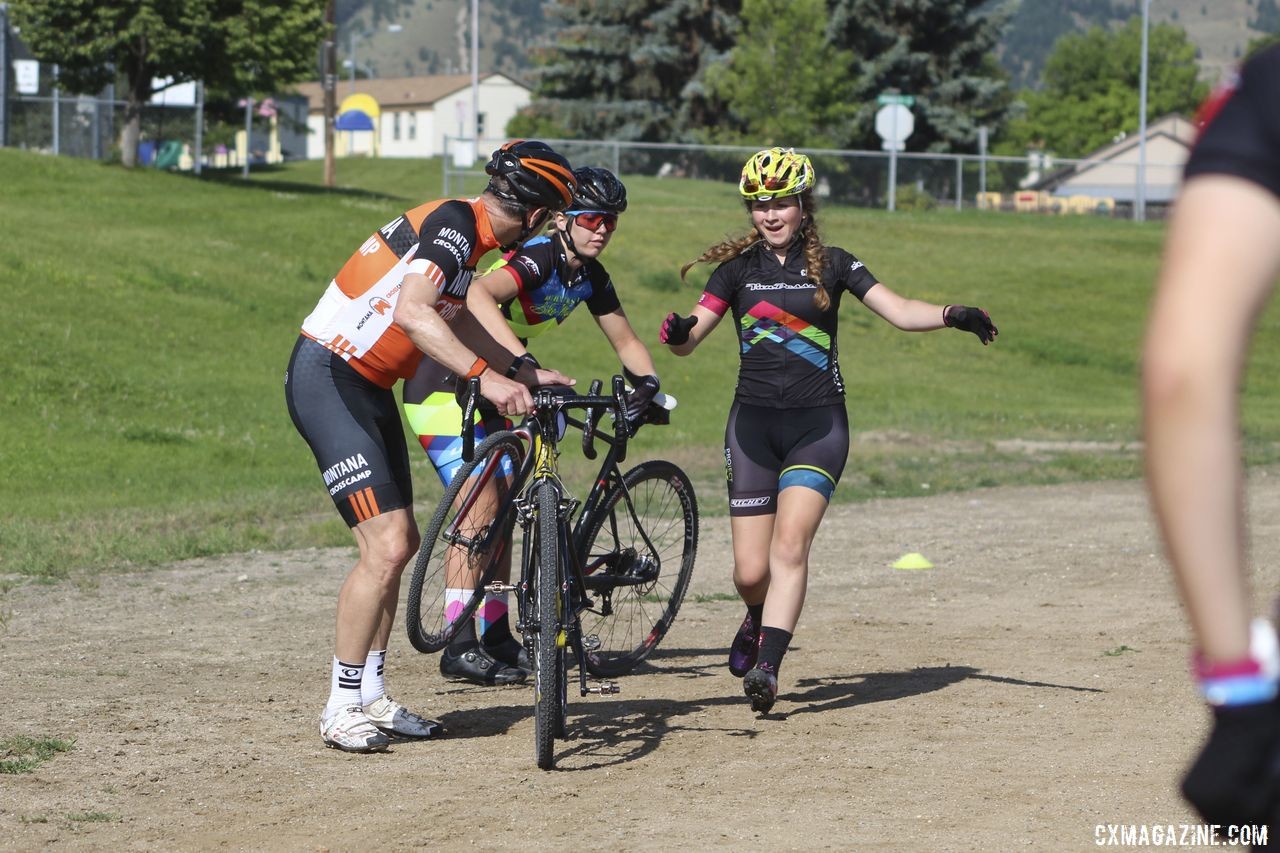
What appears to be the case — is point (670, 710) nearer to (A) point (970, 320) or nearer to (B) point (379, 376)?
(B) point (379, 376)

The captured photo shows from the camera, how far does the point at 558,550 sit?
21.5ft

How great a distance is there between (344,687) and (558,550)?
98cm

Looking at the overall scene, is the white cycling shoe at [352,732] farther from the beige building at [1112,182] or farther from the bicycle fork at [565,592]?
the beige building at [1112,182]

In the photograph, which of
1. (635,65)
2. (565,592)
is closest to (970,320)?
(565,592)

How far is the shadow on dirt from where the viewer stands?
661cm

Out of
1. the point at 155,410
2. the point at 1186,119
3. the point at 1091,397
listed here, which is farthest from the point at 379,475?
the point at 1186,119

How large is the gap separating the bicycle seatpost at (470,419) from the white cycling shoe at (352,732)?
1091mm

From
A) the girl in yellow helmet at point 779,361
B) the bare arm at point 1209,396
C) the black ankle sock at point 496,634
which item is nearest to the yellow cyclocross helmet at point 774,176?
the girl in yellow helmet at point 779,361

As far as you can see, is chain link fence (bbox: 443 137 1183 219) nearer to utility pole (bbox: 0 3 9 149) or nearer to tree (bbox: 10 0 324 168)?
tree (bbox: 10 0 324 168)

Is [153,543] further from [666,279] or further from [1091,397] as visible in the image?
[666,279]

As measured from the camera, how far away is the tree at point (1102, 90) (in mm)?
113250

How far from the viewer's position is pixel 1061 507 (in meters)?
14.2

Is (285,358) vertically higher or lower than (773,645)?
higher

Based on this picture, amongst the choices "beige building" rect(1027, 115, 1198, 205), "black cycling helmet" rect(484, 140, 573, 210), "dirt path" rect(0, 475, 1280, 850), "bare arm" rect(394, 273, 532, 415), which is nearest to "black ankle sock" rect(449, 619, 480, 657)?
"dirt path" rect(0, 475, 1280, 850)
